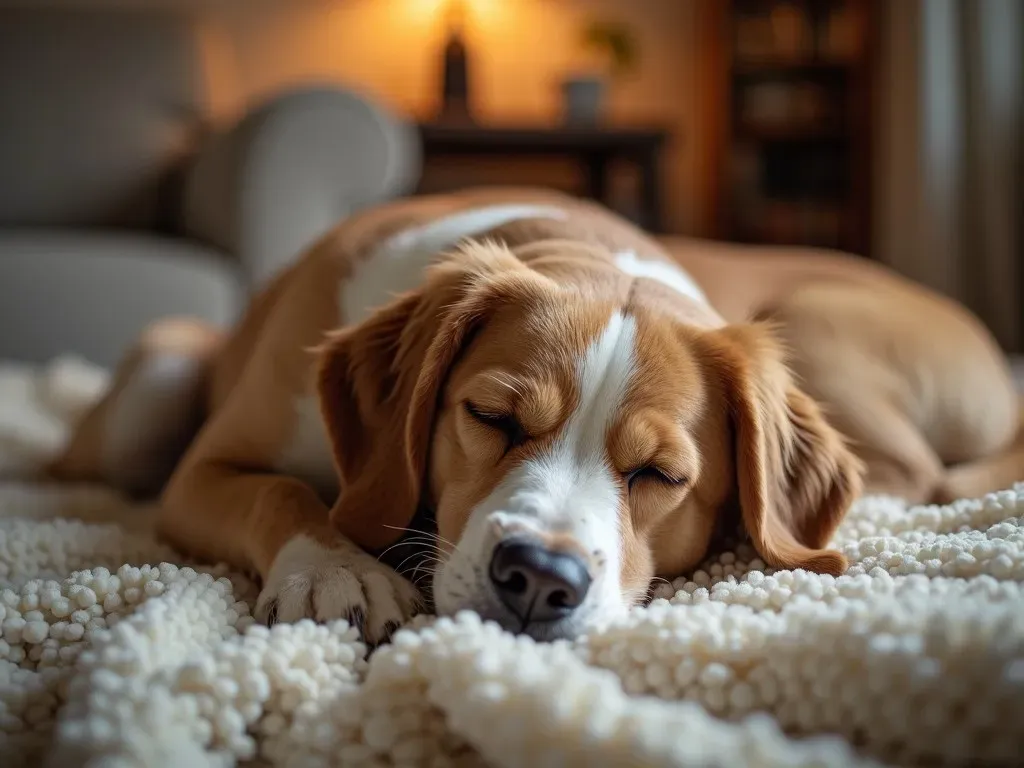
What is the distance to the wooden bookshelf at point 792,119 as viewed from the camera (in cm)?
537

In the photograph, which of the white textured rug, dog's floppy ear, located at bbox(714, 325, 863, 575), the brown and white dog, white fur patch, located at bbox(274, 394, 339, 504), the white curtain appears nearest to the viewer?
the white textured rug

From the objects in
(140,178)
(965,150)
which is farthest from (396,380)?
(965,150)

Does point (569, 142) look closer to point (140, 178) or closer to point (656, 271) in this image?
point (140, 178)

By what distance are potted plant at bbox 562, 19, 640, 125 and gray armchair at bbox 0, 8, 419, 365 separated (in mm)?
924

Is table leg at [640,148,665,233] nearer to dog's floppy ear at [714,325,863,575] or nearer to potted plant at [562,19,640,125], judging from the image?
potted plant at [562,19,640,125]

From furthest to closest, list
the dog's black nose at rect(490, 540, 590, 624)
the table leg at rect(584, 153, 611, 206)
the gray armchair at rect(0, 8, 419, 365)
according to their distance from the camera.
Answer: the table leg at rect(584, 153, 611, 206) → the gray armchair at rect(0, 8, 419, 365) → the dog's black nose at rect(490, 540, 590, 624)

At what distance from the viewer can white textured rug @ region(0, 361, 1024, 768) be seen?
30.5 inches

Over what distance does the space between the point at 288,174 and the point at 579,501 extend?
2.49 m

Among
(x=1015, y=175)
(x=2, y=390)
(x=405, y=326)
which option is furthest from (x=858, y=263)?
(x=1015, y=175)

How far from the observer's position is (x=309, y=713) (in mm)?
882

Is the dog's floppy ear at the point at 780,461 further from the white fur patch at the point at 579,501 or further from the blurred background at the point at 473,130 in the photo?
the blurred background at the point at 473,130

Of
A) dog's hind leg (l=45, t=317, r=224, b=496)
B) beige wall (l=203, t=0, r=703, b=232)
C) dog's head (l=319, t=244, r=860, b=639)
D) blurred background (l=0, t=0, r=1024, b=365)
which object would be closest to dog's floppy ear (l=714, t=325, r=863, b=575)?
dog's head (l=319, t=244, r=860, b=639)

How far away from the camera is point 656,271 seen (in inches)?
64.7

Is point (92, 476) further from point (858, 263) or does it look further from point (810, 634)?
point (858, 263)
